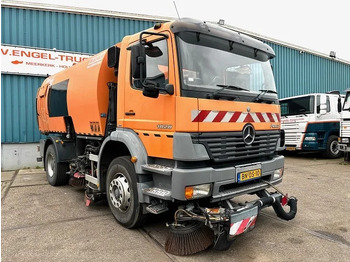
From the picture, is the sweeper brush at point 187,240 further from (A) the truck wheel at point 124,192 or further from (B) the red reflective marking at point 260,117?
(B) the red reflective marking at point 260,117

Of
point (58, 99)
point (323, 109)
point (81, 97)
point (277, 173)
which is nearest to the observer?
point (277, 173)

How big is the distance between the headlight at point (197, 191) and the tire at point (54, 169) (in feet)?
13.6

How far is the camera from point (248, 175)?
3463mm

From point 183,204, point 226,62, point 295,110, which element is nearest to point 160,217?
point 183,204

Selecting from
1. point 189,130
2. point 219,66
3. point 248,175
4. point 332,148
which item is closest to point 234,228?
point 248,175

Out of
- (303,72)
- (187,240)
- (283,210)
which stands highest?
(303,72)

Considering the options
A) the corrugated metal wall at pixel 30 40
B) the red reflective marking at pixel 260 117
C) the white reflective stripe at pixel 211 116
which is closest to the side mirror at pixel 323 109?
the red reflective marking at pixel 260 117

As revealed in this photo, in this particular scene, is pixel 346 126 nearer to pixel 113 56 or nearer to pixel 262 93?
pixel 262 93

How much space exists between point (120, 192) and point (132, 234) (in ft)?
1.84

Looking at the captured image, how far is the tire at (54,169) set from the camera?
6.16 metres

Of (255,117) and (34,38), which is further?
(34,38)

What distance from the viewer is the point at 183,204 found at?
126 inches

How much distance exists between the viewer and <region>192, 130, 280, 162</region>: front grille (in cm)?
308

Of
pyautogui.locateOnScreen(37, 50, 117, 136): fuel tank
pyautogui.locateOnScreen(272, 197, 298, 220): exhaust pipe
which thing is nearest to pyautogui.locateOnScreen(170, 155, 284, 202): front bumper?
pyautogui.locateOnScreen(272, 197, 298, 220): exhaust pipe
